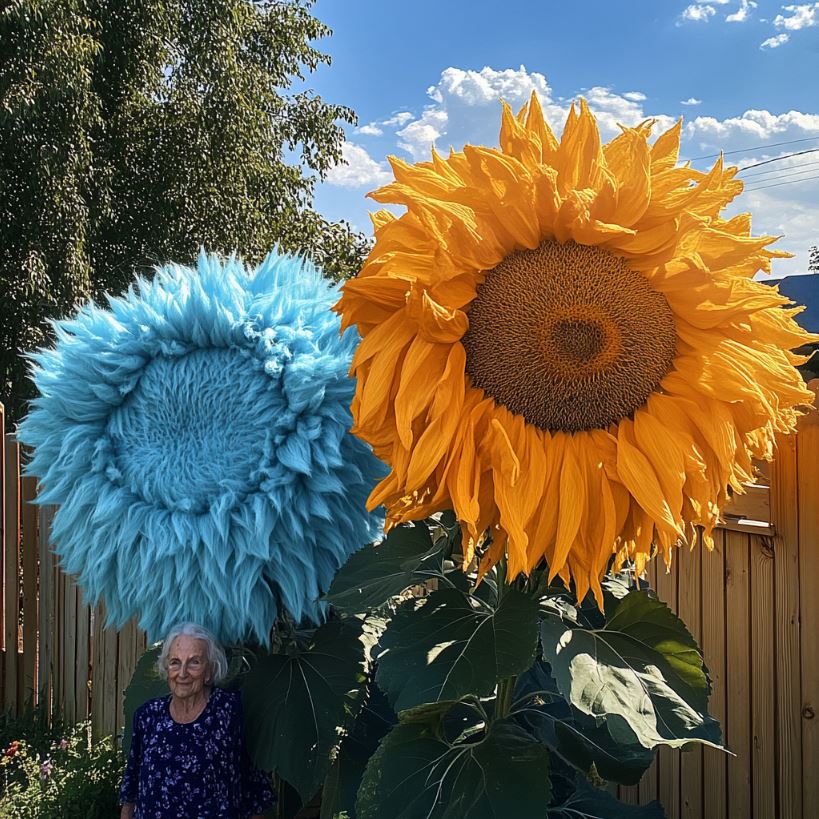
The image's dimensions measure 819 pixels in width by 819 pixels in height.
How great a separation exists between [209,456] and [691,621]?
73.4 inches

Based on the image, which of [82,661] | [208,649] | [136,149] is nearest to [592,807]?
[208,649]

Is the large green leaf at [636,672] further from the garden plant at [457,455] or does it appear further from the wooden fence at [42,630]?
the wooden fence at [42,630]

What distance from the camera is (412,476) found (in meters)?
1.01

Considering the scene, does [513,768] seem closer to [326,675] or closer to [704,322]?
[326,675]

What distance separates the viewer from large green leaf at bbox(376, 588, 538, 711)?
1.20 metres

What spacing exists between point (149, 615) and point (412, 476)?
770mm

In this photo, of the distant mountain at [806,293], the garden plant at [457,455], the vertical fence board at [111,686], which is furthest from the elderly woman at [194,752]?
the distant mountain at [806,293]

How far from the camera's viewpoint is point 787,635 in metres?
2.35

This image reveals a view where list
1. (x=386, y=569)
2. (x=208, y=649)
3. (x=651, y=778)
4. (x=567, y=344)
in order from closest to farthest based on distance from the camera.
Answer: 1. (x=567, y=344)
2. (x=386, y=569)
3. (x=208, y=649)
4. (x=651, y=778)

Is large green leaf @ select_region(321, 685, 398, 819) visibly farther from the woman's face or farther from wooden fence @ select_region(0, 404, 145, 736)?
wooden fence @ select_region(0, 404, 145, 736)

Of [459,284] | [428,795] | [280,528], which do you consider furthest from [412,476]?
[428,795]

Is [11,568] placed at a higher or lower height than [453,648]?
lower

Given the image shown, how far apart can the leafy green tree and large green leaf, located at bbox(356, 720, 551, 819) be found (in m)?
6.68

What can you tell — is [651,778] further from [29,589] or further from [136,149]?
[136,149]
